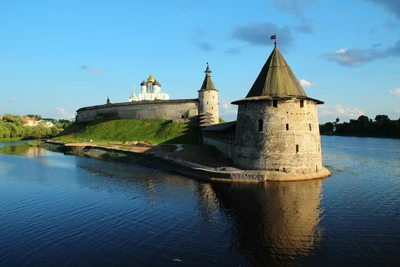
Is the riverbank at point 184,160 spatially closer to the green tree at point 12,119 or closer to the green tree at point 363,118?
the green tree at point 12,119

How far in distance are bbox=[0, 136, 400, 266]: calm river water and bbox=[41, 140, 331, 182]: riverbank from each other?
1.08 metres

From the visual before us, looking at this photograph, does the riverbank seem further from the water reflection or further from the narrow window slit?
the narrow window slit

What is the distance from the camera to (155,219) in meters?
15.0

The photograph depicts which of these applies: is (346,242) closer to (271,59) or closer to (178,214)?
(178,214)

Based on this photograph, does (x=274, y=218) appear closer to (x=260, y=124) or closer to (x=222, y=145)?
(x=260, y=124)

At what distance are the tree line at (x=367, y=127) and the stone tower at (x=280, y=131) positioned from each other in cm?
7165

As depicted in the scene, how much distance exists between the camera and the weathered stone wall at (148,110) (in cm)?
4950

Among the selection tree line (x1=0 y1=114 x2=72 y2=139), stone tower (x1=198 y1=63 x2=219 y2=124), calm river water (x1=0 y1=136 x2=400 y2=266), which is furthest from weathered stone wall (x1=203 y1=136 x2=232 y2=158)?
tree line (x1=0 y1=114 x2=72 y2=139)

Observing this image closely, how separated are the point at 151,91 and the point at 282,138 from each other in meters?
58.7

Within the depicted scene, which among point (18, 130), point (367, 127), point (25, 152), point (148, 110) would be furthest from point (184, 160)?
point (367, 127)

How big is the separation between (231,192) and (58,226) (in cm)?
959

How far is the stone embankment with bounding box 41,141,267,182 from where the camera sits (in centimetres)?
2266

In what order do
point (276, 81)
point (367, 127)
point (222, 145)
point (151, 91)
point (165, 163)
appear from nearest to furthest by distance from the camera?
point (276, 81) → point (165, 163) → point (222, 145) → point (151, 91) → point (367, 127)

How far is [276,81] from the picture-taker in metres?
24.3
